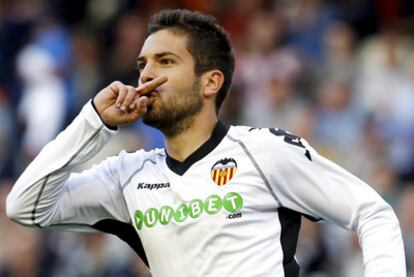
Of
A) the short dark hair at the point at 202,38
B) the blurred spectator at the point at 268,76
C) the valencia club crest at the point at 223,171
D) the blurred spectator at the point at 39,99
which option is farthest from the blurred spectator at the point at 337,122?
the valencia club crest at the point at 223,171

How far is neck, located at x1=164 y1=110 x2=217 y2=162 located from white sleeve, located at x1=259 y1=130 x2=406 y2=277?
389 mm

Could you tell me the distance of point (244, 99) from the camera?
12102mm

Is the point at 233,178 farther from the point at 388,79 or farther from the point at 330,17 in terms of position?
the point at 330,17

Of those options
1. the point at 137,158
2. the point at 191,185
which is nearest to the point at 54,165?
the point at 137,158

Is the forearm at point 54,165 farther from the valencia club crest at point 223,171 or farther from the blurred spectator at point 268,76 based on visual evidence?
the blurred spectator at point 268,76

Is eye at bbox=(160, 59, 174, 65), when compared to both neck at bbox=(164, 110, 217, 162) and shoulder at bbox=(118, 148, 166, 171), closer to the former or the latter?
neck at bbox=(164, 110, 217, 162)

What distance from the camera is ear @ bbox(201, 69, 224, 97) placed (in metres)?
6.10

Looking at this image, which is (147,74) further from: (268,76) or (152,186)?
(268,76)

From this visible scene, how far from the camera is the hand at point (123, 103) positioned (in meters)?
5.77

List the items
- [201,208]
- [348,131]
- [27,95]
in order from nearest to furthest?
[201,208], [348,131], [27,95]

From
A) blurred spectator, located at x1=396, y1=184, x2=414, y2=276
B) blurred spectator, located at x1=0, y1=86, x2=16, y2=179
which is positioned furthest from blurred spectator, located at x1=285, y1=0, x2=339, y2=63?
blurred spectator, located at x1=0, y1=86, x2=16, y2=179

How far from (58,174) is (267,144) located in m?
0.99

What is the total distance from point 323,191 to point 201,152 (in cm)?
65

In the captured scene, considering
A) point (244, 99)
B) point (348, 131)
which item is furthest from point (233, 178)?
point (244, 99)
